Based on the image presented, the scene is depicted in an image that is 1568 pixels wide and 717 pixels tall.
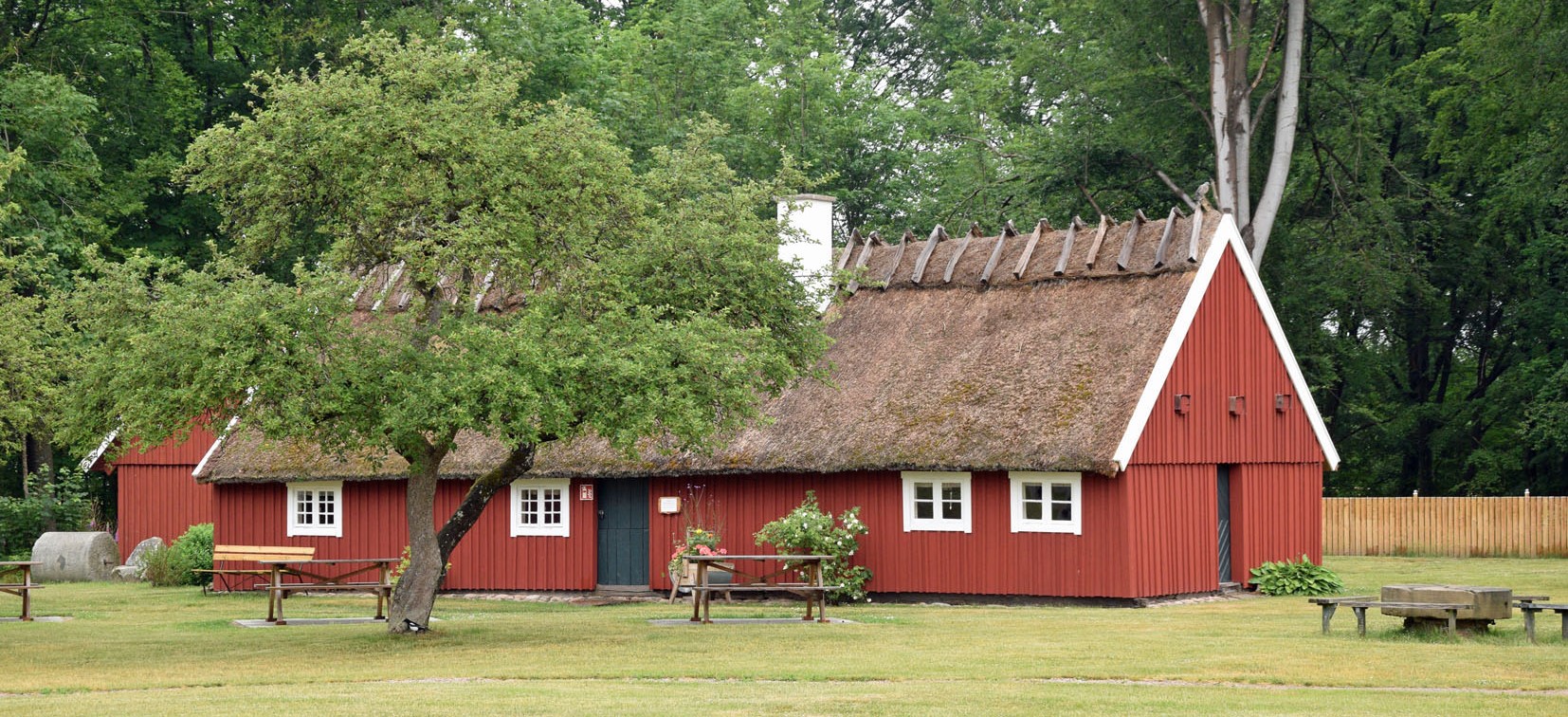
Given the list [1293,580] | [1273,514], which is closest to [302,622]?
[1293,580]

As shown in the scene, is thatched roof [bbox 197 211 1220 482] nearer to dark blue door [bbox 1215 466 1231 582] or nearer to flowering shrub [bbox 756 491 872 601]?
flowering shrub [bbox 756 491 872 601]

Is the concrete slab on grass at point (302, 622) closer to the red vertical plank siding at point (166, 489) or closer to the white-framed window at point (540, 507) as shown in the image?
the white-framed window at point (540, 507)

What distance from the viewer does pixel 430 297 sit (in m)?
21.1

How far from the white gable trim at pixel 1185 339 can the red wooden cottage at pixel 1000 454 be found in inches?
1.7

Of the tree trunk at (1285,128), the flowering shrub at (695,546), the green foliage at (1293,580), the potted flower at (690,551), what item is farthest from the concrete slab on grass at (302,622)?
the tree trunk at (1285,128)

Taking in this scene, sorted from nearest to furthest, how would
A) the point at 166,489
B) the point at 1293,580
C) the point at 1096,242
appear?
the point at 1293,580 → the point at 1096,242 → the point at 166,489

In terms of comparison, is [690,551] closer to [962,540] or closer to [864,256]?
[962,540]

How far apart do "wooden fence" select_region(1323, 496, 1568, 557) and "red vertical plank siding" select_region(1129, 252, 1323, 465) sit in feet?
38.6

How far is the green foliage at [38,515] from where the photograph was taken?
1618 inches

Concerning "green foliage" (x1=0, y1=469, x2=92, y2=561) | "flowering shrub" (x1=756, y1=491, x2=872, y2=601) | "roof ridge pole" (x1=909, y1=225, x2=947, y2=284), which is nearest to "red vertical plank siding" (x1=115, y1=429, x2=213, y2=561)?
"green foliage" (x1=0, y1=469, x2=92, y2=561)

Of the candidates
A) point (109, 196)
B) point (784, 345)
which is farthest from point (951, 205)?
point (784, 345)

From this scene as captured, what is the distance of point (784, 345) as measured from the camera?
2334cm

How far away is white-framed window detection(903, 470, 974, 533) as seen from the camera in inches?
1048

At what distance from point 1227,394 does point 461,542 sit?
1340cm
